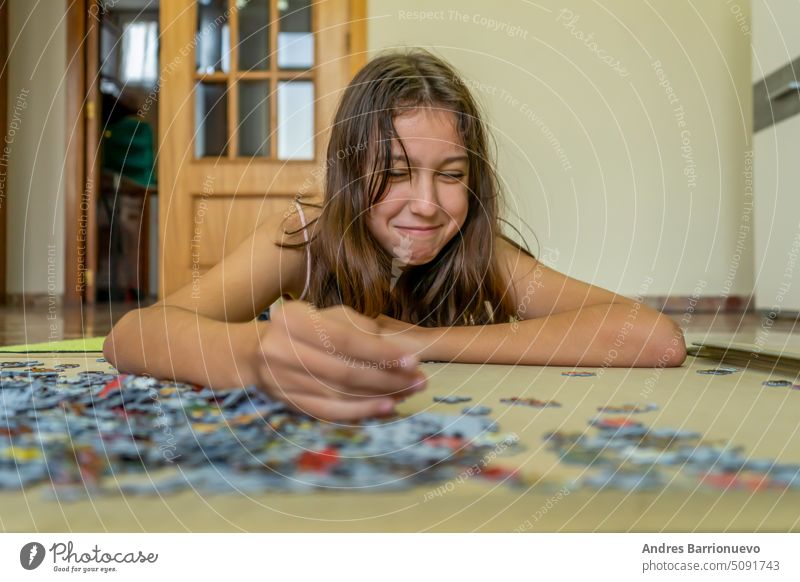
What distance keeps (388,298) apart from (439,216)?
0.16 metres

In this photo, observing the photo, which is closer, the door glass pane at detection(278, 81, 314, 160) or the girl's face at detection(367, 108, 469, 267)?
the girl's face at detection(367, 108, 469, 267)

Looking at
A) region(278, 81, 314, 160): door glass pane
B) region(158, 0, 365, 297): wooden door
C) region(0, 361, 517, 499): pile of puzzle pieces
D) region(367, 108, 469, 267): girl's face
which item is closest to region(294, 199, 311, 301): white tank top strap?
region(367, 108, 469, 267): girl's face

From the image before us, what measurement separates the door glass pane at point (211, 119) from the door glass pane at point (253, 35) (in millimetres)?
147

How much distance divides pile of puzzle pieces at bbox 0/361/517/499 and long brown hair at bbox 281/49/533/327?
429 mm

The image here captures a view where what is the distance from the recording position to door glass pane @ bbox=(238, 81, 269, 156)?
313 cm

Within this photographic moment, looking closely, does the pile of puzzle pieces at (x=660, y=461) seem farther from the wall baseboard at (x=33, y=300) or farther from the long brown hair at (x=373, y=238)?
the wall baseboard at (x=33, y=300)

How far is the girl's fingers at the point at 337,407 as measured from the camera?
0.58 m

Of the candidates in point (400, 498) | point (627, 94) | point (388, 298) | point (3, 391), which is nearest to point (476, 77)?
point (627, 94)

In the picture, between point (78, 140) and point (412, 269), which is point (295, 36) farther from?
point (78, 140)

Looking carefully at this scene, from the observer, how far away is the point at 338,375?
556 millimetres

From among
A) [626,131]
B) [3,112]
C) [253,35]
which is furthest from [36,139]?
[626,131]

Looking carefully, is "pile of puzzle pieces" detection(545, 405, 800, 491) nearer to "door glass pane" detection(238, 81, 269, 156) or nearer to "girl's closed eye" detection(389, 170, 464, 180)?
"girl's closed eye" detection(389, 170, 464, 180)

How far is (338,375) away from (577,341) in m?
0.55

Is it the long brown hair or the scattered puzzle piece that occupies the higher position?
the long brown hair
